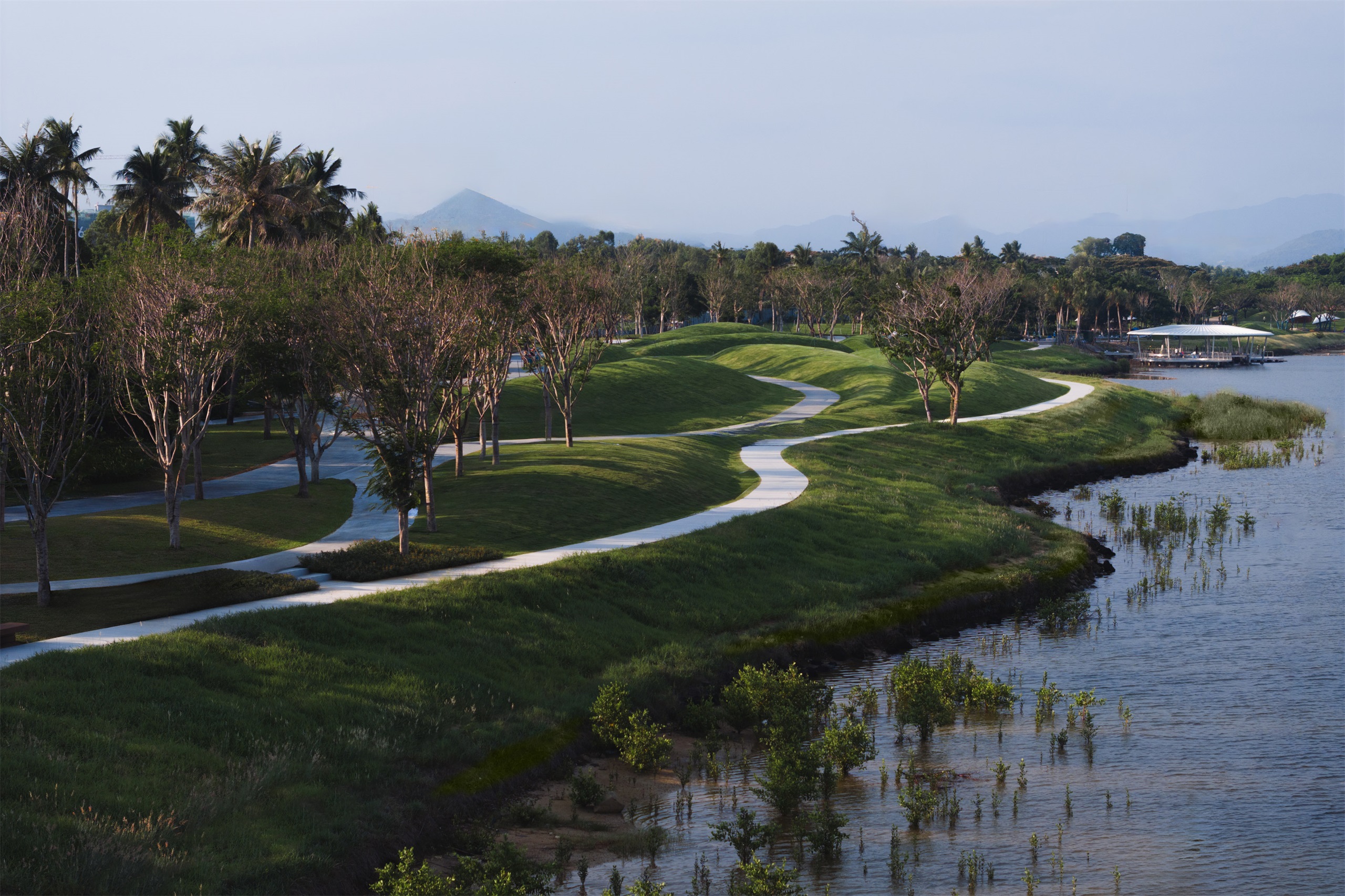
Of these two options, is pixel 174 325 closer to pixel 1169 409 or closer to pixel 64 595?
pixel 64 595

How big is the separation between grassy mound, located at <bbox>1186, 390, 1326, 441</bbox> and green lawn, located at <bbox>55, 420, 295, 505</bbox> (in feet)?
196

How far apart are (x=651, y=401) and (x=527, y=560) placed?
43891 millimetres

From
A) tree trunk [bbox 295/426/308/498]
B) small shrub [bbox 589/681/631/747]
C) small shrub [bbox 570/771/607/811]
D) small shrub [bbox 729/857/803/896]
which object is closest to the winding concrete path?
small shrub [bbox 589/681/631/747]

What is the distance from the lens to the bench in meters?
20.4

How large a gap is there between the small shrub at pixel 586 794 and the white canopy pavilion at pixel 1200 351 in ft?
477

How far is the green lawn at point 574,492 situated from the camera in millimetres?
32625

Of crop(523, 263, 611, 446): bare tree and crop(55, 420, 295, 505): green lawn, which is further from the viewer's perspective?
crop(523, 263, 611, 446): bare tree

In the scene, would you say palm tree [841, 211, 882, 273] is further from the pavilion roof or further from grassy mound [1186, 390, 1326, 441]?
grassy mound [1186, 390, 1326, 441]

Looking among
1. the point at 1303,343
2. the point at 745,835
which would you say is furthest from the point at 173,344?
Answer: the point at 1303,343

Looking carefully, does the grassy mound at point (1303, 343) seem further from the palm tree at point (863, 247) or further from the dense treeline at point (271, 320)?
the dense treeline at point (271, 320)

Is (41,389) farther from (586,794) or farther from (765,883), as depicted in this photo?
(765,883)

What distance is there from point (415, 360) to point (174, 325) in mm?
7202

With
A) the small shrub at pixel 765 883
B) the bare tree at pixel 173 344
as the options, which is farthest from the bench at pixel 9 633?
the small shrub at pixel 765 883

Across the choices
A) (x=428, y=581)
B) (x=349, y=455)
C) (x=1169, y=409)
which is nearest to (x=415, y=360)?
(x=428, y=581)
